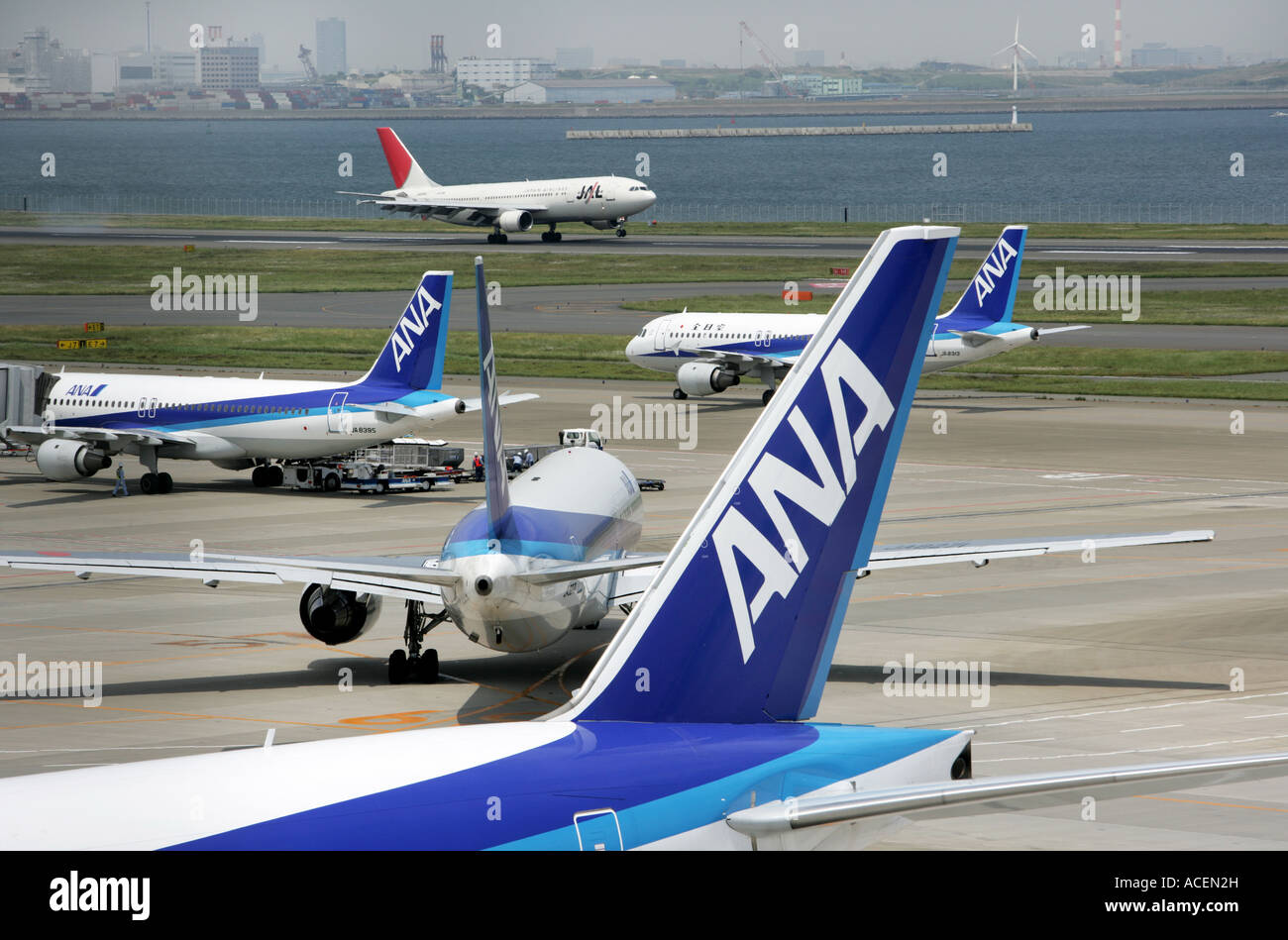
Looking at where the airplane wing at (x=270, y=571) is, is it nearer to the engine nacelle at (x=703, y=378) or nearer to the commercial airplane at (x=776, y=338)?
the commercial airplane at (x=776, y=338)

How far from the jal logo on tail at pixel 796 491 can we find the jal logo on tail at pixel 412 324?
141ft

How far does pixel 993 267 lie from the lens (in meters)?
74.5

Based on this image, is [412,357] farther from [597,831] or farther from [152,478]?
[597,831]

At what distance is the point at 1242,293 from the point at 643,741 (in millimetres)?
113843

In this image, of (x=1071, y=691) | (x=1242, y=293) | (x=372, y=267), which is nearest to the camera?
(x=1071, y=691)

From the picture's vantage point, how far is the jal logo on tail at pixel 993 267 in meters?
72.4

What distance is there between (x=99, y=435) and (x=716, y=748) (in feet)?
171

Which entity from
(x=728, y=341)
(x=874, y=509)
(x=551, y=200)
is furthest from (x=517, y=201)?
(x=874, y=509)

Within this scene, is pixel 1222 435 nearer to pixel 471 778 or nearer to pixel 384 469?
pixel 384 469

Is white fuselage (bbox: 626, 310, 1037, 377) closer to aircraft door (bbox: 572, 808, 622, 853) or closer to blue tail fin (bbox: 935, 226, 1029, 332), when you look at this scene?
blue tail fin (bbox: 935, 226, 1029, 332)

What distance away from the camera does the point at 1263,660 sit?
31.9m

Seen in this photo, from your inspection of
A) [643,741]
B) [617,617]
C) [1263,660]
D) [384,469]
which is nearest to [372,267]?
[384,469]
